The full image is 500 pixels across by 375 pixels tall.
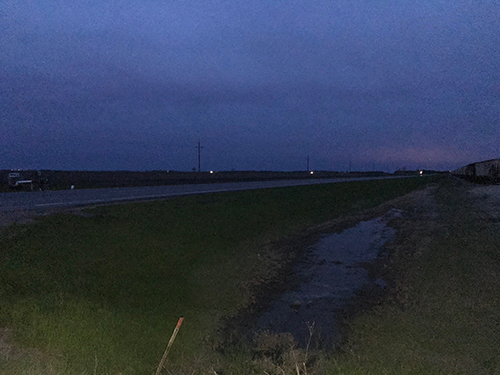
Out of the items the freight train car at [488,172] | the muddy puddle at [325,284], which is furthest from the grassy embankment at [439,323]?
the freight train car at [488,172]

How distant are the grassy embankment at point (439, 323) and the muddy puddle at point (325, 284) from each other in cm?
109

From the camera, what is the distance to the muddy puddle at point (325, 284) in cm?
1062

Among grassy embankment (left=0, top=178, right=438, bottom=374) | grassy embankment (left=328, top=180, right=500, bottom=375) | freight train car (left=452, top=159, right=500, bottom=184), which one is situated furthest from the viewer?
freight train car (left=452, top=159, right=500, bottom=184)

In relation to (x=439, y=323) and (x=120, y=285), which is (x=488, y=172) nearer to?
(x=439, y=323)

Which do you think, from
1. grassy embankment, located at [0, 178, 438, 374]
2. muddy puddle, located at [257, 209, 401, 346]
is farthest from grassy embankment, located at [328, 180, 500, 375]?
grassy embankment, located at [0, 178, 438, 374]

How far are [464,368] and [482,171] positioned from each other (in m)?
43.2

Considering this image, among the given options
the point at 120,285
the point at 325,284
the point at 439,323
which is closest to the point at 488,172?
the point at 325,284

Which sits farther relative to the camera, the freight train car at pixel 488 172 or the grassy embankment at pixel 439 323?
the freight train car at pixel 488 172

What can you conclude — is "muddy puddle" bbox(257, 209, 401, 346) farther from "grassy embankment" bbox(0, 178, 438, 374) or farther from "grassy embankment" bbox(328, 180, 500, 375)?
"grassy embankment" bbox(0, 178, 438, 374)

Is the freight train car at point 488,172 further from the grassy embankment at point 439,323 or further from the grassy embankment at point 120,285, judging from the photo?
the grassy embankment at point 120,285

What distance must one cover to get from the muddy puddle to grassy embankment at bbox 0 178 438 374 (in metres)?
1.36

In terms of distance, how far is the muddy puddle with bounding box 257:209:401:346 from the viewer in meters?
10.6

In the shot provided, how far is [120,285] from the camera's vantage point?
1122 cm

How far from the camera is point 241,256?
663 inches
